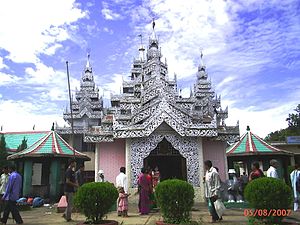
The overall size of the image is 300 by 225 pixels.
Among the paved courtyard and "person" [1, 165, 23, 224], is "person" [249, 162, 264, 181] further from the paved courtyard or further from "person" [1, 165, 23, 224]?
"person" [1, 165, 23, 224]

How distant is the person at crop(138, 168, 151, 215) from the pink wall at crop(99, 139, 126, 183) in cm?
563

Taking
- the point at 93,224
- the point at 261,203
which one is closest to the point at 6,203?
the point at 93,224

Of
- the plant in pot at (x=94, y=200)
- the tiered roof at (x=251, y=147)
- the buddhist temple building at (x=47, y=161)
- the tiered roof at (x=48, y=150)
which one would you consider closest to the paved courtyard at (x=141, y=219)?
the plant in pot at (x=94, y=200)

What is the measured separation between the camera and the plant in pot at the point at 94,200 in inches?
248

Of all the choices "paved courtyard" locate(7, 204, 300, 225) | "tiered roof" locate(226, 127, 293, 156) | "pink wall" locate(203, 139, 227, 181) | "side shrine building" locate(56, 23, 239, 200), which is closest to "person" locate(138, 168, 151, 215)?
"paved courtyard" locate(7, 204, 300, 225)

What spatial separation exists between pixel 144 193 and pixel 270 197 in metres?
4.30

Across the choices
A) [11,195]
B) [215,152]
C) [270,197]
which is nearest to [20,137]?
[215,152]

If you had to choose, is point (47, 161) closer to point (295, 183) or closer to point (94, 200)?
point (94, 200)

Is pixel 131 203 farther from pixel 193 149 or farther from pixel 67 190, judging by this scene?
pixel 67 190

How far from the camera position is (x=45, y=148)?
50.0 ft

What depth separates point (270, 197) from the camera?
5.85 m

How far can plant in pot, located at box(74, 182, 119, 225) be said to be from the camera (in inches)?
248

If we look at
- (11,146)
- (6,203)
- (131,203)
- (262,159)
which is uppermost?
(11,146)

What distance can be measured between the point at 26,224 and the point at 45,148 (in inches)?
315
